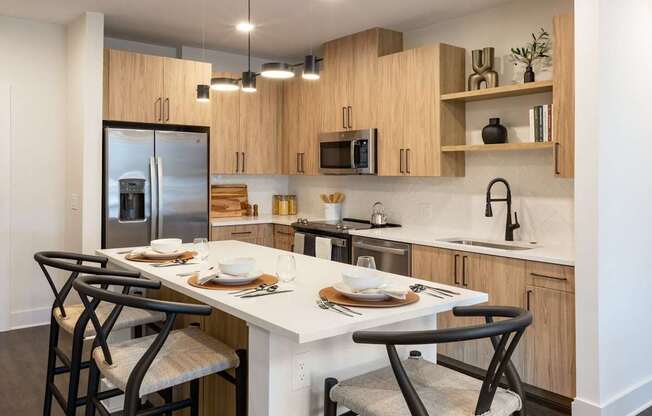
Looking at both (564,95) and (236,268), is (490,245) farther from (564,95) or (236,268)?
(236,268)

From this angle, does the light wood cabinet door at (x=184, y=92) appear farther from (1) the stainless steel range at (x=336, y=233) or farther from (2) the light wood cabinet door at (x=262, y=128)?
(1) the stainless steel range at (x=336, y=233)

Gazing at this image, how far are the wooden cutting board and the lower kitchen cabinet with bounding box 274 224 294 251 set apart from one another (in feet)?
2.15

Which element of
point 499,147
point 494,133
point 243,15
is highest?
point 243,15

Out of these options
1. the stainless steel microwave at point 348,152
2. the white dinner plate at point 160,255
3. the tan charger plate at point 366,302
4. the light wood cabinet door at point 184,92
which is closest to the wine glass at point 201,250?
the white dinner plate at point 160,255

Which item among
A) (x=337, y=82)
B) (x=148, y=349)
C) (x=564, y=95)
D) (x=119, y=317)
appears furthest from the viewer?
(x=337, y=82)

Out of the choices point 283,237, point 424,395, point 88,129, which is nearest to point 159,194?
point 88,129

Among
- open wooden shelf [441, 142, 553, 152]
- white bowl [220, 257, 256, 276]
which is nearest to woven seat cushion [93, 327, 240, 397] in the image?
white bowl [220, 257, 256, 276]

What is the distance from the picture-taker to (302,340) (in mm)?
1589

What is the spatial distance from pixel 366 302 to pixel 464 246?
1.85 metres

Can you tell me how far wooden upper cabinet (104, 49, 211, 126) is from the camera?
178 inches

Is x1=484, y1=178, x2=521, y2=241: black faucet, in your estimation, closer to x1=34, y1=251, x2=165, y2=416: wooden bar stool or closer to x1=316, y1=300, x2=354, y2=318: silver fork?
x1=316, y1=300, x2=354, y2=318: silver fork

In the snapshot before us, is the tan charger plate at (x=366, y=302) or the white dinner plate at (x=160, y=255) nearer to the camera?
the tan charger plate at (x=366, y=302)

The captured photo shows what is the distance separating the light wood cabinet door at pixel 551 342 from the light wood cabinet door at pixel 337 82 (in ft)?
8.30

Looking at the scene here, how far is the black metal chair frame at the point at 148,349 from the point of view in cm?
175
